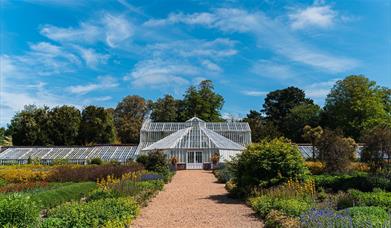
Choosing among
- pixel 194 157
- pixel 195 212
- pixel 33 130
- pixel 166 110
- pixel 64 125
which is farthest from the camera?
pixel 166 110

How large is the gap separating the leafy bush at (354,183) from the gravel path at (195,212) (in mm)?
3767

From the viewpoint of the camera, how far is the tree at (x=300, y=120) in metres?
54.8

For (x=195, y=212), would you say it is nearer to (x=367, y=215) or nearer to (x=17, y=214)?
(x=367, y=215)

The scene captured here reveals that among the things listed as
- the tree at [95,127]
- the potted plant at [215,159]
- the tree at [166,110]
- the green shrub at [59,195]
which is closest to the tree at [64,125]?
the tree at [95,127]

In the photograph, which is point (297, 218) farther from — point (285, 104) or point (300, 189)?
point (285, 104)

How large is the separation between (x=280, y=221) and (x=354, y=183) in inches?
287

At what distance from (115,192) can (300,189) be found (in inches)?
220

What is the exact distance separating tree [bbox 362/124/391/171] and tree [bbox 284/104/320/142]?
3503 cm

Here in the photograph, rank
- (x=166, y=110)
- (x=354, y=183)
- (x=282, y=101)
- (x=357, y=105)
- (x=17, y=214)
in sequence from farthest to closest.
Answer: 1. (x=282, y=101)
2. (x=166, y=110)
3. (x=357, y=105)
4. (x=354, y=183)
5. (x=17, y=214)

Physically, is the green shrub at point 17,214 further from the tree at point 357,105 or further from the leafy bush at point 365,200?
the tree at point 357,105

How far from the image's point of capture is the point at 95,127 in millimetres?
53219

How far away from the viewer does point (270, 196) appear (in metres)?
12.3

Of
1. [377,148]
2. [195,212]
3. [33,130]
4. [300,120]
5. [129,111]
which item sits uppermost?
[129,111]

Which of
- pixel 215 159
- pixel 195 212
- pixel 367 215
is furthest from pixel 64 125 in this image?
pixel 367 215
